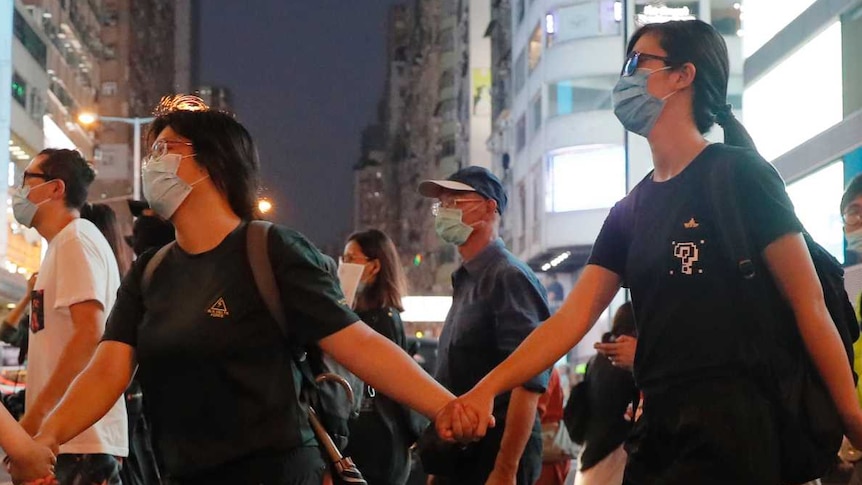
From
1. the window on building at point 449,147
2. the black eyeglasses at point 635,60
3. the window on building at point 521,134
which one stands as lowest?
the black eyeglasses at point 635,60

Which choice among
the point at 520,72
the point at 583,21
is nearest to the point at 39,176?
the point at 583,21

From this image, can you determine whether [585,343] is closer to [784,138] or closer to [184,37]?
[784,138]

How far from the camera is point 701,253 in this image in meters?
3.72

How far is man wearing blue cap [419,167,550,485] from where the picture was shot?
18.2 ft

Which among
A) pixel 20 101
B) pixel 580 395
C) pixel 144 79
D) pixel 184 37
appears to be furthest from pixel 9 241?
pixel 184 37

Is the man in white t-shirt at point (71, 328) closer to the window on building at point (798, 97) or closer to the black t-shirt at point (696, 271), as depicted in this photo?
the black t-shirt at point (696, 271)

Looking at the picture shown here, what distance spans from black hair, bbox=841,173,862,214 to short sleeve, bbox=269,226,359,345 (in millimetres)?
2894

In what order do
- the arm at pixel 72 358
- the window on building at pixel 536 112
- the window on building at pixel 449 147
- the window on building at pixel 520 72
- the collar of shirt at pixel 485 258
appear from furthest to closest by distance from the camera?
the window on building at pixel 449 147, the window on building at pixel 520 72, the window on building at pixel 536 112, the collar of shirt at pixel 485 258, the arm at pixel 72 358

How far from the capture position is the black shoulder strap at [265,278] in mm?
3953

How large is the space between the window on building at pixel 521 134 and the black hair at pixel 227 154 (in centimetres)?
5505

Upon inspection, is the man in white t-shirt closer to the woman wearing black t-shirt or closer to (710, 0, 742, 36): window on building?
the woman wearing black t-shirt

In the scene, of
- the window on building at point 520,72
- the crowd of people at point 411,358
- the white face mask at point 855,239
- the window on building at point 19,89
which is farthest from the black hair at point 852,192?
the window on building at point 19,89

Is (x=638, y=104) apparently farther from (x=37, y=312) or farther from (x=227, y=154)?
(x=37, y=312)

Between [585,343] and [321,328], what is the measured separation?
2052 inches
